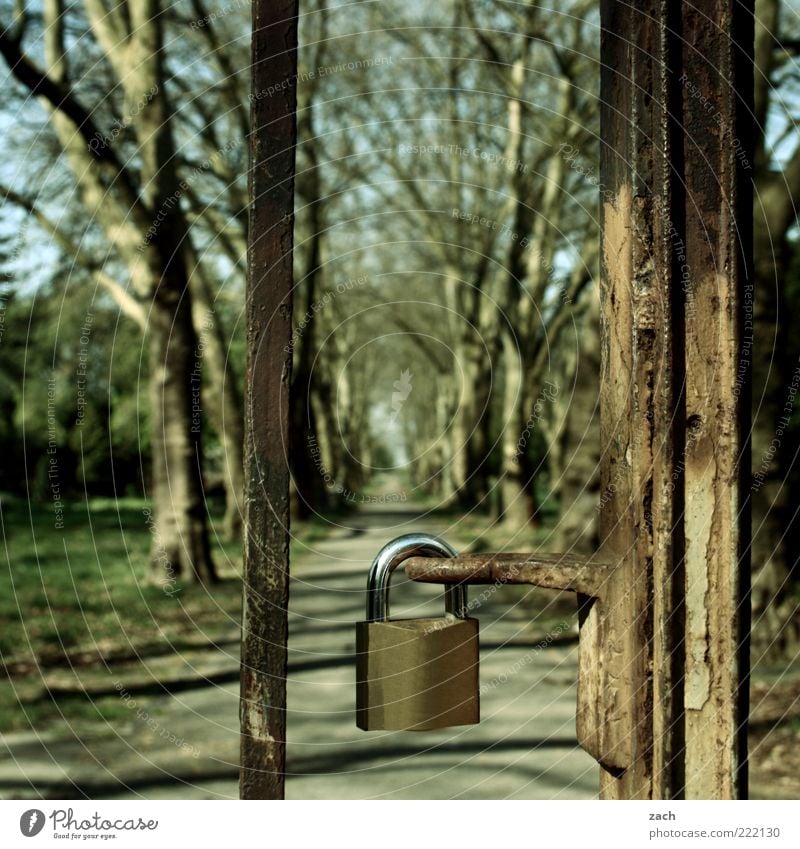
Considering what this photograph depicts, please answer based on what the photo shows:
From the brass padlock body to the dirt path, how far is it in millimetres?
3480

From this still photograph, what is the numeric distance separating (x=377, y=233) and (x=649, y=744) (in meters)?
21.2

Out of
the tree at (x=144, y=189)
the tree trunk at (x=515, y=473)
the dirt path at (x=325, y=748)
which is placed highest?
the tree at (x=144, y=189)

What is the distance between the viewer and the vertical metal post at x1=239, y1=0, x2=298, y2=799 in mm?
1725

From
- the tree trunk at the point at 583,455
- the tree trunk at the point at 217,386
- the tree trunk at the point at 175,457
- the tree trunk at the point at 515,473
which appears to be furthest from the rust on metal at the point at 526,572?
the tree trunk at the point at 515,473

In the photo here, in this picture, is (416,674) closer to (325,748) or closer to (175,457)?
(325,748)

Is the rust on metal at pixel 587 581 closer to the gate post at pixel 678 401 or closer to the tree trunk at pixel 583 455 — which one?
the gate post at pixel 678 401

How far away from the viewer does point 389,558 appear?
195cm

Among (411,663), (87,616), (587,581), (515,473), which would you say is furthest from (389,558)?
(515,473)

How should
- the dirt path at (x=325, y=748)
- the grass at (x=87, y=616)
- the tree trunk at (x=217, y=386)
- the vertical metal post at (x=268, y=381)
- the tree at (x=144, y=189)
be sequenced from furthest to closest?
the tree trunk at (x=217, y=386) < the tree at (x=144, y=189) < the grass at (x=87, y=616) < the dirt path at (x=325, y=748) < the vertical metal post at (x=268, y=381)

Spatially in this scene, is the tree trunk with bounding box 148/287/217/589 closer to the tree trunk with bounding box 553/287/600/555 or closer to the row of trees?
the row of trees

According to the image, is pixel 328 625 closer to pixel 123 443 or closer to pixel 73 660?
pixel 73 660

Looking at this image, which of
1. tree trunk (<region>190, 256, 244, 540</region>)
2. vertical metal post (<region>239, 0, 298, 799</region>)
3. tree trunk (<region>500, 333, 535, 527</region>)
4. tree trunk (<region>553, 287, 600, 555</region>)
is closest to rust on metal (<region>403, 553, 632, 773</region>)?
vertical metal post (<region>239, 0, 298, 799</region>)

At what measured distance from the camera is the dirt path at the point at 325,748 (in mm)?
5430

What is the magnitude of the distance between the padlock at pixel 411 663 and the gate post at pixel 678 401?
279 millimetres
